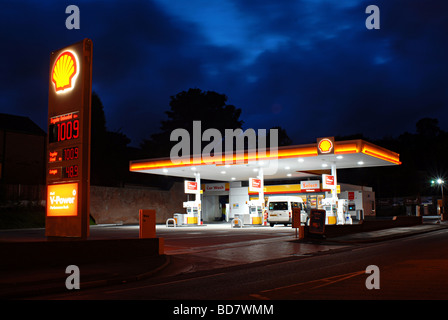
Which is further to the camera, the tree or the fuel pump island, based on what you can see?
the tree

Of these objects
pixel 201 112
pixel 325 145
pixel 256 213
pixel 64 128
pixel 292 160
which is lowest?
pixel 256 213

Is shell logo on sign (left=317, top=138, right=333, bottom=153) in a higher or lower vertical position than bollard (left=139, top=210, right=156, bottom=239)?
higher

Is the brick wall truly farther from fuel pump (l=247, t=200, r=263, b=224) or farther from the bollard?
the bollard

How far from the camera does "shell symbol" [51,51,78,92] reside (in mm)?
15602

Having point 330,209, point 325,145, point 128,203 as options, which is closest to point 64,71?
point 325,145

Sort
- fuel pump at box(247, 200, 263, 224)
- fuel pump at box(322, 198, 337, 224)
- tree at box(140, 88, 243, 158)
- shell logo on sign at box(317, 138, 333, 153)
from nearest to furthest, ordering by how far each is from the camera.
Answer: shell logo on sign at box(317, 138, 333, 153), fuel pump at box(322, 198, 337, 224), fuel pump at box(247, 200, 263, 224), tree at box(140, 88, 243, 158)

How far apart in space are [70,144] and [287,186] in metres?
38.4

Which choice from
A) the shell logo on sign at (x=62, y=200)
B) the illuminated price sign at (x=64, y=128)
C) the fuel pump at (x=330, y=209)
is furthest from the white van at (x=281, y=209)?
the illuminated price sign at (x=64, y=128)

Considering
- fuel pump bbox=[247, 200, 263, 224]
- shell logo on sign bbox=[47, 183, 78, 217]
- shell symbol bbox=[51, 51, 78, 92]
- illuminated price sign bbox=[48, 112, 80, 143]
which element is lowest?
fuel pump bbox=[247, 200, 263, 224]

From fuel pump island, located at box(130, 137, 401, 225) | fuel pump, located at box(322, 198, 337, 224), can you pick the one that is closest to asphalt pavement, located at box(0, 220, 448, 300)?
fuel pump island, located at box(130, 137, 401, 225)

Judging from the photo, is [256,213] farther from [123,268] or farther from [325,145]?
[123,268]

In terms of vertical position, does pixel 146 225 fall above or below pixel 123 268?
above

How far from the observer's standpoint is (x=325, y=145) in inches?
1276
